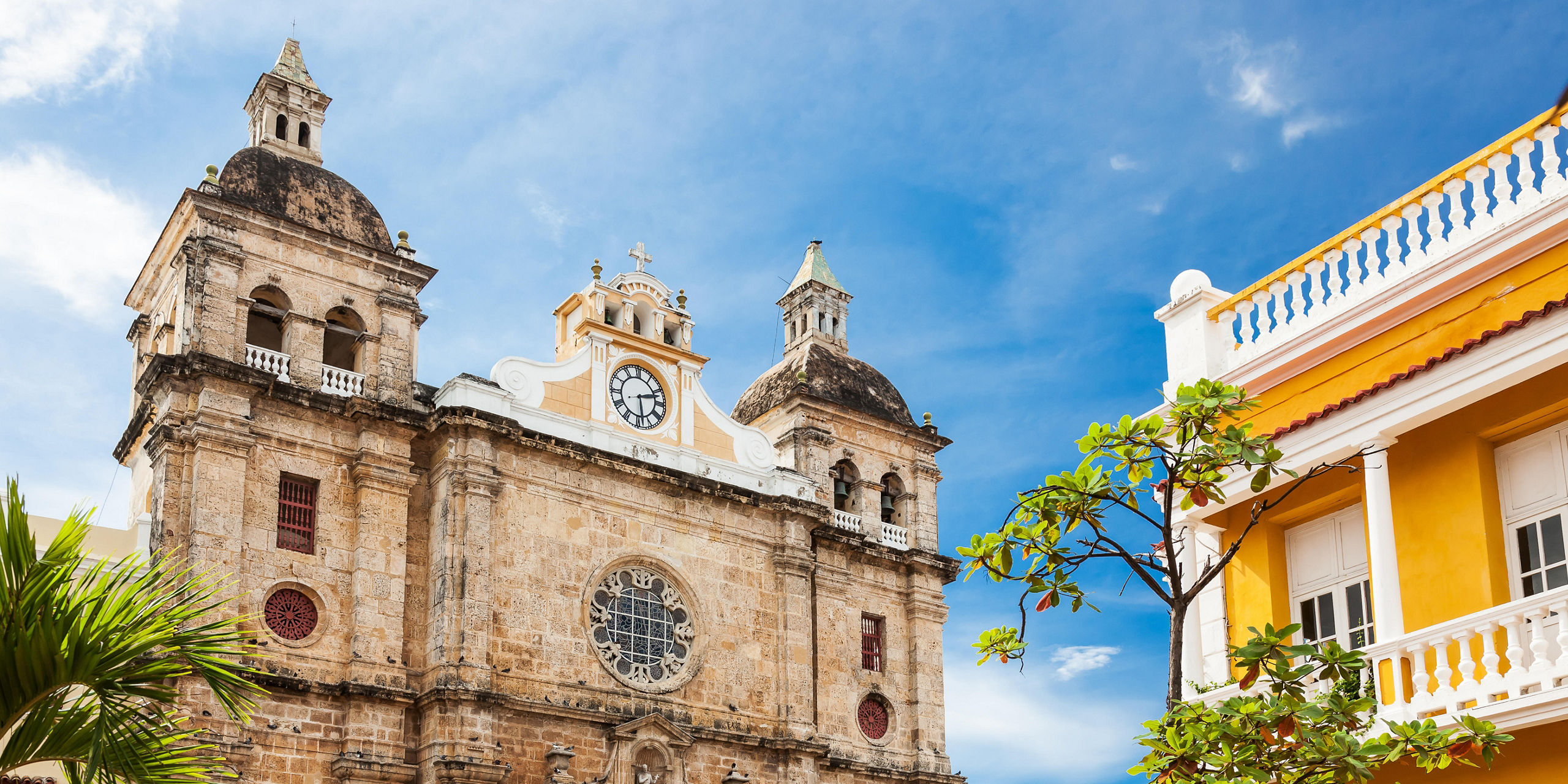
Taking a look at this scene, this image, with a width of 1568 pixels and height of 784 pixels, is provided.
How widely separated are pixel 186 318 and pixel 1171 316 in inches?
556

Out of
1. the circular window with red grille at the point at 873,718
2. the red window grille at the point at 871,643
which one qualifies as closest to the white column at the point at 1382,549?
the circular window with red grille at the point at 873,718

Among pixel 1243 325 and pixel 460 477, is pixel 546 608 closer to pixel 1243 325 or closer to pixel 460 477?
pixel 460 477

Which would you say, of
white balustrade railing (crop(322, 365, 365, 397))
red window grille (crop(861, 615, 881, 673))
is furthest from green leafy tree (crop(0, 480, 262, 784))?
red window grille (crop(861, 615, 881, 673))

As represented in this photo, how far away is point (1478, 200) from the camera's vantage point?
10.5 metres

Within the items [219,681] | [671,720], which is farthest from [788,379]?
[219,681]

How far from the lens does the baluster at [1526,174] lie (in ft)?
33.4

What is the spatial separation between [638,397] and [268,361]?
5862 millimetres

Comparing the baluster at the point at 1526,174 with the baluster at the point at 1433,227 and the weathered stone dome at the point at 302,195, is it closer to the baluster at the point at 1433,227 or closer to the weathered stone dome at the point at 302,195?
the baluster at the point at 1433,227

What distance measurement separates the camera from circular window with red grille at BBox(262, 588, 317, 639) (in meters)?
20.2

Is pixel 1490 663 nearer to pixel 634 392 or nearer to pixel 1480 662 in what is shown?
pixel 1480 662

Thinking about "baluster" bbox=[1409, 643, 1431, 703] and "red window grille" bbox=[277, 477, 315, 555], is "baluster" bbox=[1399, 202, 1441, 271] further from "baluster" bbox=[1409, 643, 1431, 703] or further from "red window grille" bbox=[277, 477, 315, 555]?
"red window grille" bbox=[277, 477, 315, 555]

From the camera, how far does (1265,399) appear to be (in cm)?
1195

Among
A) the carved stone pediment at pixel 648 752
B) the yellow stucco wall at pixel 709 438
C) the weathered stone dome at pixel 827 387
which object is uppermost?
the weathered stone dome at pixel 827 387

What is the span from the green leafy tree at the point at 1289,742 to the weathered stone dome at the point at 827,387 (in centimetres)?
1944
